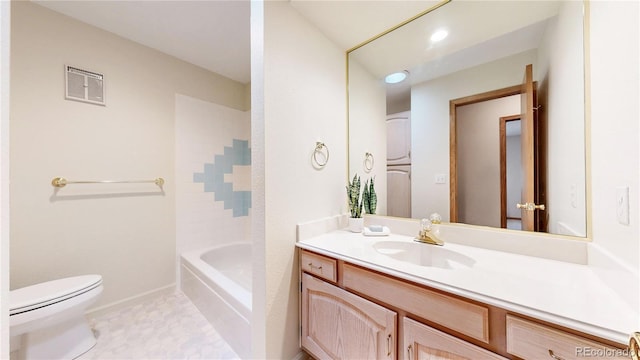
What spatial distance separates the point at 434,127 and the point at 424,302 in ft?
3.27

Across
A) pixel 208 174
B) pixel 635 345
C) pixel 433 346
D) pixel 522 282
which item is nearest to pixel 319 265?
pixel 433 346

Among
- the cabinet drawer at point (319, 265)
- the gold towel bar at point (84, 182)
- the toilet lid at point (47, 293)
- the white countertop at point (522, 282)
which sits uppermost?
the gold towel bar at point (84, 182)

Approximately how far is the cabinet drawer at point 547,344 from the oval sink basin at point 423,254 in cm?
38

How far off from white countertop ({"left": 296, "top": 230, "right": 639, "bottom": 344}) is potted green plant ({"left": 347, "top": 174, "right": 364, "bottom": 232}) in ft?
0.86

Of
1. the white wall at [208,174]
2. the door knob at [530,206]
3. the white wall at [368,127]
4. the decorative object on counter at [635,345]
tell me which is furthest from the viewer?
the white wall at [208,174]

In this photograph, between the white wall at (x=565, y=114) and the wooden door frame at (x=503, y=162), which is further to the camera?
the wooden door frame at (x=503, y=162)

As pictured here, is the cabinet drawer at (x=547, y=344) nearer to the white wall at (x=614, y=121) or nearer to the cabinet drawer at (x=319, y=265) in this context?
the white wall at (x=614, y=121)

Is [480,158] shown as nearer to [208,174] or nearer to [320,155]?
[320,155]

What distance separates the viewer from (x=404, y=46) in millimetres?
1407

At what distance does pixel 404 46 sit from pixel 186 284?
2.66m

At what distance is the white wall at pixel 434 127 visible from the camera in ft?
3.88

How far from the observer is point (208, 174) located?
2400 mm

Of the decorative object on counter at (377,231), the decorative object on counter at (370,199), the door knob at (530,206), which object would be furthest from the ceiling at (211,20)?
the decorative object on counter at (377,231)

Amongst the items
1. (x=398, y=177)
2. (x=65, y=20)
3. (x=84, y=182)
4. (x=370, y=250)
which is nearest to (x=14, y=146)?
(x=84, y=182)
